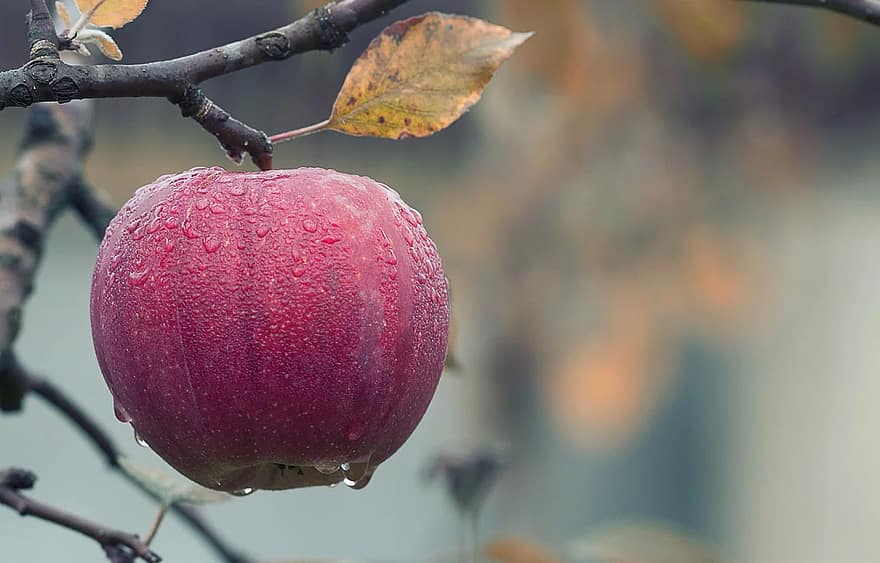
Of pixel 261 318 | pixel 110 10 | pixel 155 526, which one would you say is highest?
pixel 110 10

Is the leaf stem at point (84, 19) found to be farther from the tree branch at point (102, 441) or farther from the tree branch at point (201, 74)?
the tree branch at point (102, 441)

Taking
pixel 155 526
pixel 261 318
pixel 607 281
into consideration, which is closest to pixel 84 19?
pixel 261 318

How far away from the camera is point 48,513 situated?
1.56 ft

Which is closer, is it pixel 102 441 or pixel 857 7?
pixel 857 7

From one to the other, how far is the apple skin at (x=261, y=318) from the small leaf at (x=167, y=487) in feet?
0.37

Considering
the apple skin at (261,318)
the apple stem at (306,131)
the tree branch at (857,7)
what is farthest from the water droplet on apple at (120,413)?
the tree branch at (857,7)

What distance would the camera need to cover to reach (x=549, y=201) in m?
1.77

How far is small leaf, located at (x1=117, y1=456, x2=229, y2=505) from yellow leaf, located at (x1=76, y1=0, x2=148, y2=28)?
22 cm

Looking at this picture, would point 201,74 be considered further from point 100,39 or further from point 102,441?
point 102,441

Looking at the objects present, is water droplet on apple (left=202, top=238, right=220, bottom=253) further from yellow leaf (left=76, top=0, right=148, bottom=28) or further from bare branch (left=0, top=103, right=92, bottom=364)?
bare branch (left=0, top=103, right=92, bottom=364)

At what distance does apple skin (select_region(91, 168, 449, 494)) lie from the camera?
39 cm

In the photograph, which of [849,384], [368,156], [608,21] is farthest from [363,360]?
[849,384]

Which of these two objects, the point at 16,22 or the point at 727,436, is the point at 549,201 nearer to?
the point at 16,22

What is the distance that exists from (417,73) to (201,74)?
0.31 ft
